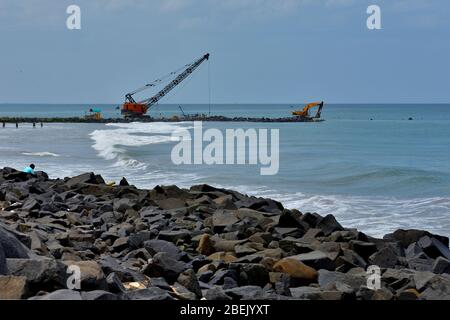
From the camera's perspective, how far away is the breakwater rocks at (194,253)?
5.66m

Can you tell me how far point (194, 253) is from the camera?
8.66 meters

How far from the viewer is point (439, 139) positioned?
51.2m

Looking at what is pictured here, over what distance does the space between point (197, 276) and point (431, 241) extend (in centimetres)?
407

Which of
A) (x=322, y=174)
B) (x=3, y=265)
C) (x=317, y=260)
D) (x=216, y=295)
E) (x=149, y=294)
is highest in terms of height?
(x=3, y=265)

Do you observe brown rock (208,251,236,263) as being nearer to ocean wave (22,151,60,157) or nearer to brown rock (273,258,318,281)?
brown rock (273,258,318,281)

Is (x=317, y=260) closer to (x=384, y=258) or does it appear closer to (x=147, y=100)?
(x=384, y=258)

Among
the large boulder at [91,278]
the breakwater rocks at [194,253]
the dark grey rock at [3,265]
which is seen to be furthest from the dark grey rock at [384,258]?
the dark grey rock at [3,265]

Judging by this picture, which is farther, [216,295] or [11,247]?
[216,295]

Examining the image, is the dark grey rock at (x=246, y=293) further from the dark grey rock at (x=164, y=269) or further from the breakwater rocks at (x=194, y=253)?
the dark grey rock at (x=164, y=269)

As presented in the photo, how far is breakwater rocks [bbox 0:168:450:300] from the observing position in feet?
18.6

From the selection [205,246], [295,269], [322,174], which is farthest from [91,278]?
[322,174]
